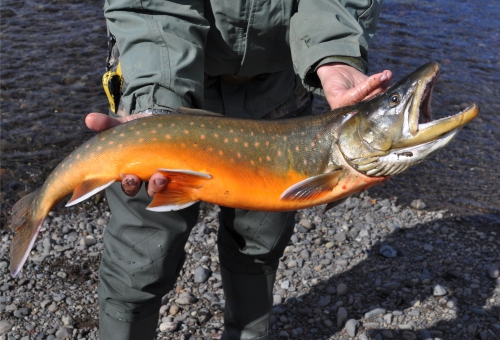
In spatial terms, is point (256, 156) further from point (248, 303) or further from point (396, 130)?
point (248, 303)

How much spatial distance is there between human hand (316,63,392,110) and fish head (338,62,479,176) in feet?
0.34

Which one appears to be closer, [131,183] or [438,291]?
[131,183]

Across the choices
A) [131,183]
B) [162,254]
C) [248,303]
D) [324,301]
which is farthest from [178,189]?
[324,301]

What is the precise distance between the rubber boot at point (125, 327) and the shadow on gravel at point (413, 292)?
139 centimetres

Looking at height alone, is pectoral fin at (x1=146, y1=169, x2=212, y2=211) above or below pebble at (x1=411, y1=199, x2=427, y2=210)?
above

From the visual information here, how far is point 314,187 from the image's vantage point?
277 cm

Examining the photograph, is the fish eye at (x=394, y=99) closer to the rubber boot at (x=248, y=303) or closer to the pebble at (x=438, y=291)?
the rubber boot at (x=248, y=303)

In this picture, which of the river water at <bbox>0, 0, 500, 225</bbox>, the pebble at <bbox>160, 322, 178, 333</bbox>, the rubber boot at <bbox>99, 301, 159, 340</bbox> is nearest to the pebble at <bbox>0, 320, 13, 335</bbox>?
the pebble at <bbox>160, 322, 178, 333</bbox>

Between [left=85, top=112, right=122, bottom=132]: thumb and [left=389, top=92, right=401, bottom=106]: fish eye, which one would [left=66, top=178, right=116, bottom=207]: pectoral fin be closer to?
[left=85, top=112, right=122, bottom=132]: thumb

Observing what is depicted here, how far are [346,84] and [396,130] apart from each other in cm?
49

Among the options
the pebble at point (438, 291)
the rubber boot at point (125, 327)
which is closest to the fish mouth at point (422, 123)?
the rubber boot at point (125, 327)

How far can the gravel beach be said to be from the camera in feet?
14.9

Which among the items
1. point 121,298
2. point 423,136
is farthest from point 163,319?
point 423,136

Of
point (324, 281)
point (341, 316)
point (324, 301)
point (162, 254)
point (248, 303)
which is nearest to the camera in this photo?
point (162, 254)
